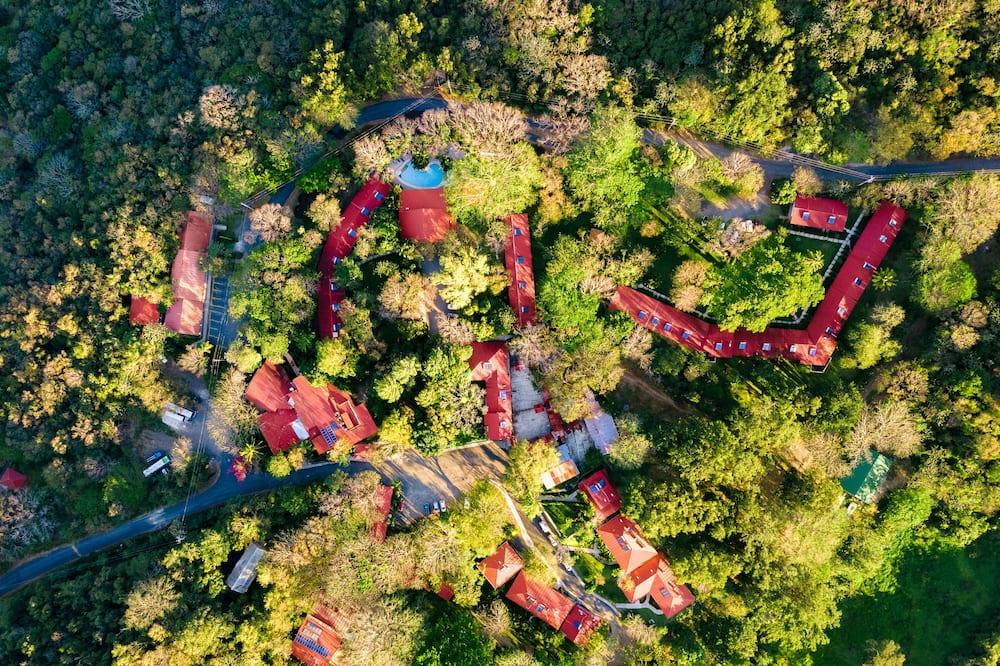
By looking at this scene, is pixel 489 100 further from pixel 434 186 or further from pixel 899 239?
pixel 899 239

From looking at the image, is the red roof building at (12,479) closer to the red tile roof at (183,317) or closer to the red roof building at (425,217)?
the red tile roof at (183,317)

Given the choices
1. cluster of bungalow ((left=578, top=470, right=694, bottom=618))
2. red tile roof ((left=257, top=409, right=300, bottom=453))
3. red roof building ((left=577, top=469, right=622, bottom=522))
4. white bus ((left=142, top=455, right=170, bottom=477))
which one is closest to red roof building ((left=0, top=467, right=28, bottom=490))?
white bus ((left=142, top=455, right=170, bottom=477))

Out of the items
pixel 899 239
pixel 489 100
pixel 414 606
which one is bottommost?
pixel 414 606

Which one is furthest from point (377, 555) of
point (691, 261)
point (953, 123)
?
point (953, 123)

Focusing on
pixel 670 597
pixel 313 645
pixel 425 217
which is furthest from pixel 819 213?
pixel 313 645

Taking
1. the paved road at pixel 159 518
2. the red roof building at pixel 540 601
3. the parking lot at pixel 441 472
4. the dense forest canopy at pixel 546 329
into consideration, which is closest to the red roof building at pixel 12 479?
the dense forest canopy at pixel 546 329

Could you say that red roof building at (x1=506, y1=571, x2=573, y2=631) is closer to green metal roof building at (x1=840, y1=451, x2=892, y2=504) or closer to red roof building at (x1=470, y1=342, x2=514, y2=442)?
red roof building at (x1=470, y1=342, x2=514, y2=442)

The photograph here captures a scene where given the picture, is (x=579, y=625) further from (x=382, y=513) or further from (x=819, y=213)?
(x=819, y=213)
